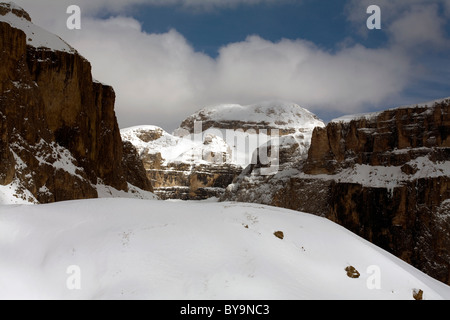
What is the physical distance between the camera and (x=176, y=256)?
14.8 m

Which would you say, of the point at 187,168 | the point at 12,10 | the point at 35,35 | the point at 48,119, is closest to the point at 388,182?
the point at 48,119

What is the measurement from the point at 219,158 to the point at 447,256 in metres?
117

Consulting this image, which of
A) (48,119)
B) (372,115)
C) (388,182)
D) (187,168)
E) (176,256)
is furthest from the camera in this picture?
(187,168)

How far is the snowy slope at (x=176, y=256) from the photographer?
44.0ft

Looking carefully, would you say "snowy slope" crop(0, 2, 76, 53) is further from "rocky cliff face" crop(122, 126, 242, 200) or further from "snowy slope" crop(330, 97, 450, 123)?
"rocky cliff face" crop(122, 126, 242, 200)

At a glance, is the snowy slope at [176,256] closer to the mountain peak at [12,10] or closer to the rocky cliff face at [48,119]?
the rocky cliff face at [48,119]

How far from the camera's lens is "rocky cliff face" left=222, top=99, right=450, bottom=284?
74812mm

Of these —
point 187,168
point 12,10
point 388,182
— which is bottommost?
point 187,168

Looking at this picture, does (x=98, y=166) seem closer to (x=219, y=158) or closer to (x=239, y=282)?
(x=239, y=282)

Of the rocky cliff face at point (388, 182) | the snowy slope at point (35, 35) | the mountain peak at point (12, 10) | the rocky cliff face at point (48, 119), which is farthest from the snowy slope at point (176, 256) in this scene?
the rocky cliff face at point (388, 182)

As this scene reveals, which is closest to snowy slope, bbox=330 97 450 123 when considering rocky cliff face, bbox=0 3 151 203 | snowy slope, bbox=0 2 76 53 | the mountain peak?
rocky cliff face, bbox=0 3 151 203

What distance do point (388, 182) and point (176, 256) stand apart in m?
76.3

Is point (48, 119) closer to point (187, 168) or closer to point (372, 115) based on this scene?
point (372, 115)

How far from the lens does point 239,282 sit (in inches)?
541
